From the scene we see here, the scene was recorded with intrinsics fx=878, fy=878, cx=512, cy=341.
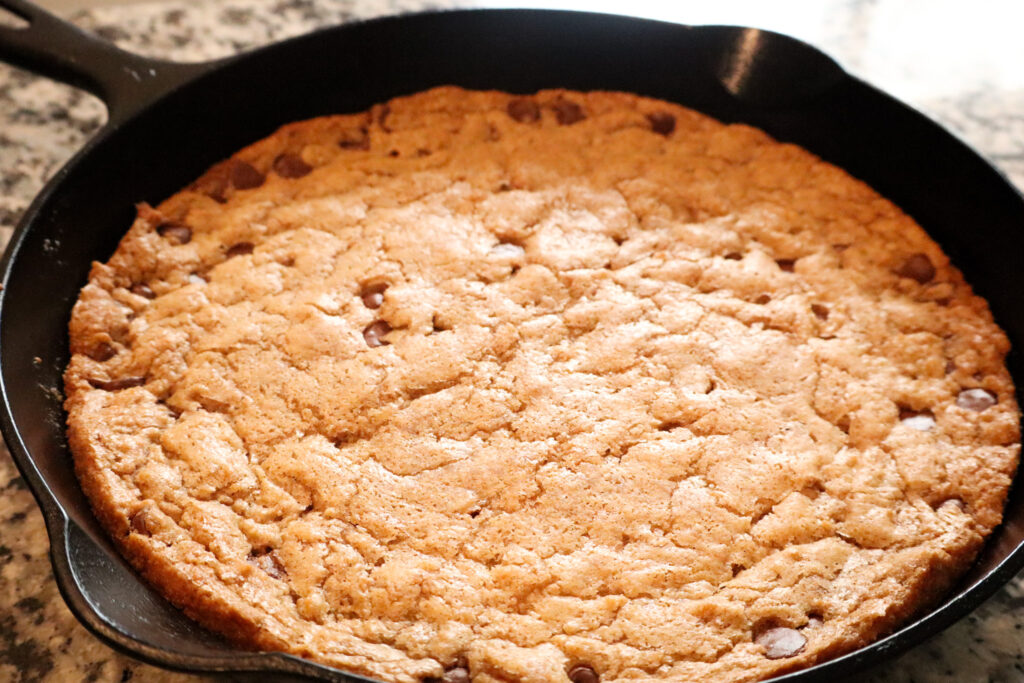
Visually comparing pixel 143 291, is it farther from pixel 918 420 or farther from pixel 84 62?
pixel 918 420

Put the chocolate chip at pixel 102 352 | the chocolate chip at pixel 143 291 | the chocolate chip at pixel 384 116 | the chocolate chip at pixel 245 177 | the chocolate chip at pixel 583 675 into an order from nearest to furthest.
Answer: the chocolate chip at pixel 583 675, the chocolate chip at pixel 102 352, the chocolate chip at pixel 143 291, the chocolate chip at pixel 245 177, the chocolate chip at pixel 384 116

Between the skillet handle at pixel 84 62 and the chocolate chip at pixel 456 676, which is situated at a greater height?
the skillet handle at pixel 84 62

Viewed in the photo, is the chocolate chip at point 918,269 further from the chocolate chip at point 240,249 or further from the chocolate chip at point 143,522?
the chocolate chip at point 143,522

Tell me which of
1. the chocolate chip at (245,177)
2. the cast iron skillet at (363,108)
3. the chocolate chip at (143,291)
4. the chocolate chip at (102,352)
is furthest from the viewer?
the chocolate chip at (245,177)

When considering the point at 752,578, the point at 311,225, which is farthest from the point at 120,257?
the point at 752,578

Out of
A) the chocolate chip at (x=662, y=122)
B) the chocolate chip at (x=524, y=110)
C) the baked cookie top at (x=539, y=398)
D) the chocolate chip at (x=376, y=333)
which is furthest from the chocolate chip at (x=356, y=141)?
the chocolate chip at (x=662, y=122)

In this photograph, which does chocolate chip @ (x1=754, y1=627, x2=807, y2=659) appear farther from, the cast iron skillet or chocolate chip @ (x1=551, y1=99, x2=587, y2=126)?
chocolate chip @ (x1=551, y1=99, x2=587, y2=126)
